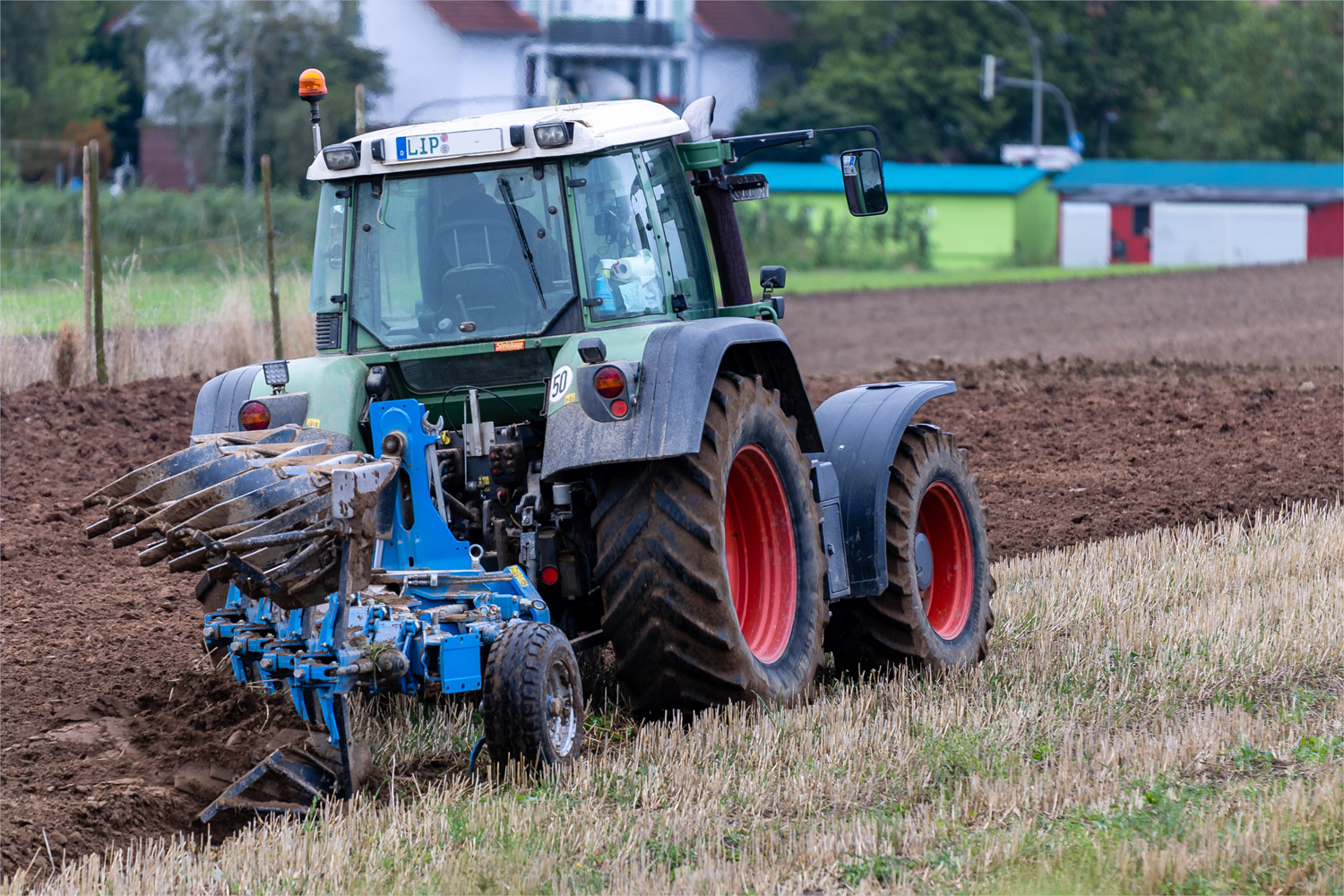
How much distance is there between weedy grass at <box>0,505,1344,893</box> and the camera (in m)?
4.70

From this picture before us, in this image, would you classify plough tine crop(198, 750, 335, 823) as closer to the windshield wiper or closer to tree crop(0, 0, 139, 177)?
the windshield wiper

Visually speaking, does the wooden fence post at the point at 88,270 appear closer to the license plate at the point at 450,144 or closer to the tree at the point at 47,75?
the license plate at the point at 450,144

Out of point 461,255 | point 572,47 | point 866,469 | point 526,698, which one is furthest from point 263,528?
point 572,47

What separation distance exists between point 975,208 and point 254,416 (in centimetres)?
4286

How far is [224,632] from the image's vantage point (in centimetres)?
593

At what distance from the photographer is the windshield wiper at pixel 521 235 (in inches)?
258

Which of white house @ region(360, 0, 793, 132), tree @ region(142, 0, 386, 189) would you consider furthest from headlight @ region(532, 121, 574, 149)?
tree @ region(142, 0, 386, 189)

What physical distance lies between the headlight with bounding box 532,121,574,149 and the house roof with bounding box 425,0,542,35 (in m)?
26.4

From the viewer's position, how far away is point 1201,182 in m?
47.8

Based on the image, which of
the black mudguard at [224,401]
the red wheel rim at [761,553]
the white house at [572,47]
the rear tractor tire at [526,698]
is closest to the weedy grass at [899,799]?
the rear tractor tire at [526,698]

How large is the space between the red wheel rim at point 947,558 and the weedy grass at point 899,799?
17.6 inches

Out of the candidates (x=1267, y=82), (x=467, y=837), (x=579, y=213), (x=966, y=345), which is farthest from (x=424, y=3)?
(x=1267, y=82)

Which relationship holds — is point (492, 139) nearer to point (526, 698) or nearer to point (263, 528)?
point (263, 528)

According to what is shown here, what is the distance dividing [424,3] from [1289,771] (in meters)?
28.5
